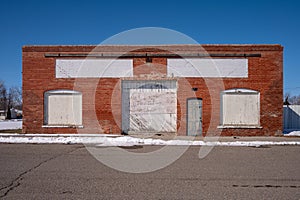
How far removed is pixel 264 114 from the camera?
1750cm

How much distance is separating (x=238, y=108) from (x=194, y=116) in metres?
2.73

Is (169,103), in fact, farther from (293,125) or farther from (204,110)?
(293,125)

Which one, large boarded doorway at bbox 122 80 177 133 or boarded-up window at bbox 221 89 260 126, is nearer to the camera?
boarded-up window at bbox 221 89 260 126

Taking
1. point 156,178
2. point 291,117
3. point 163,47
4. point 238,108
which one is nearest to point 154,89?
point 163,47

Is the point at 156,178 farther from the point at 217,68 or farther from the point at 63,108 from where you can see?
the point at 63,108

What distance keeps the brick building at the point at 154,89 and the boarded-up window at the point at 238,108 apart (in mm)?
59

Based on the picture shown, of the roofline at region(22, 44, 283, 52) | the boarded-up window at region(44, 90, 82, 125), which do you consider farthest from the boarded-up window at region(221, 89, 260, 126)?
the boarded-up window at region(44, 90, 82, 125)

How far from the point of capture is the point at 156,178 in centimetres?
709

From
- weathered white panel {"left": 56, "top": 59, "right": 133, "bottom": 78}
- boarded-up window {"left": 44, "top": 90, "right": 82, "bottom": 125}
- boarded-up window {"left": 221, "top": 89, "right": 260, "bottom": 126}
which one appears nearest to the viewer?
boarded-up window {"left": 221, "top": 89, "right": 260, "bottom": 126}

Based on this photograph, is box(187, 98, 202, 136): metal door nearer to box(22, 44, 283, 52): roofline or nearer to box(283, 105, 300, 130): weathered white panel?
box(22, 44, 283, 52): roofline

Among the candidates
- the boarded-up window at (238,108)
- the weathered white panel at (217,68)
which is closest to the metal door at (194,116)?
the boarded-up window at (238,108)

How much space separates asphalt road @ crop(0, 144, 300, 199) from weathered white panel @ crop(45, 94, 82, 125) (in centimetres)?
791

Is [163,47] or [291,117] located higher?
[163,47]

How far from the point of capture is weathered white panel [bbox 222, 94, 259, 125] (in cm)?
1761
